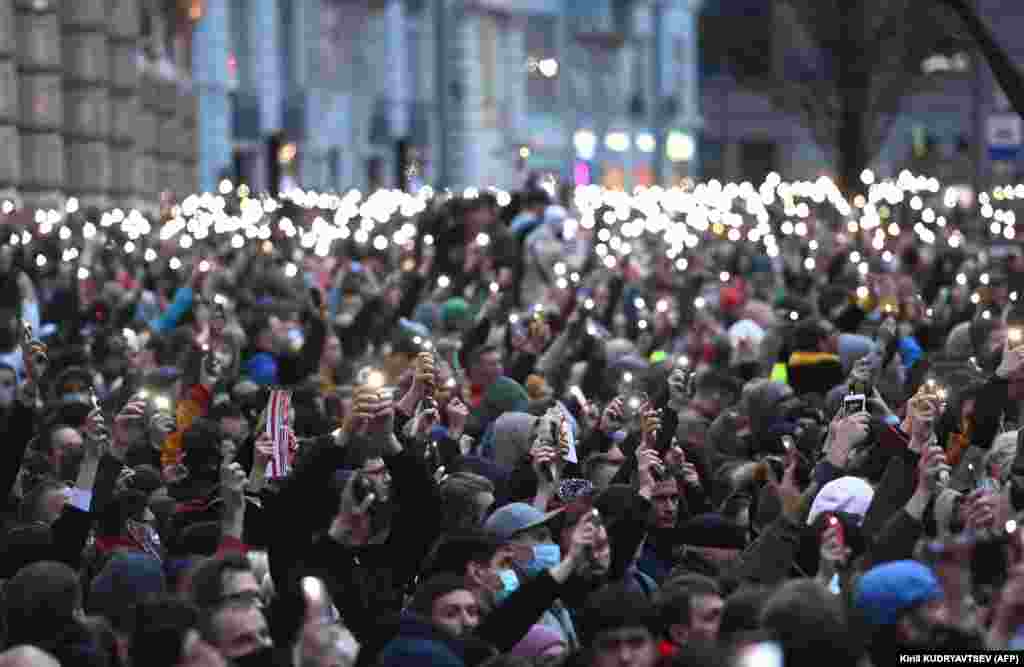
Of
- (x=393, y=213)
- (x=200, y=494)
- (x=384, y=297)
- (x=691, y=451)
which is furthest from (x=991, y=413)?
(x=393, y=213)

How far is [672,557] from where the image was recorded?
435 inches

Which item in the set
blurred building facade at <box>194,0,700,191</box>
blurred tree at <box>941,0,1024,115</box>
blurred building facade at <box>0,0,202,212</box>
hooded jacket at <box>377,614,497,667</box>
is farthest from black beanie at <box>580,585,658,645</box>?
blurred building facade at <box>194,0,700,191</box>

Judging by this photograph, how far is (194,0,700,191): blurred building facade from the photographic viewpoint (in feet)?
Answer: 182

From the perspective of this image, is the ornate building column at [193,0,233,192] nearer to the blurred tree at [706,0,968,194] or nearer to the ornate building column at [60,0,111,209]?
the blurred tree at [706,0,968,194]

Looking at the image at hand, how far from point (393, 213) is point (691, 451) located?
23.7 metres

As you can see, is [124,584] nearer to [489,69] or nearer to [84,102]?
[84,102]

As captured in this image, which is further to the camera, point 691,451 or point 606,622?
point 691,451

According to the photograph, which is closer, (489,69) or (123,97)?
(123,97)

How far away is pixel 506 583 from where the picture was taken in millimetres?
9984

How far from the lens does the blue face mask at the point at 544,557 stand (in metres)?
10.4

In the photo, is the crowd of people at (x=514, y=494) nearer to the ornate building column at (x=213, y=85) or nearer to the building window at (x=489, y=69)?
the ornate building column at (x=213, y=85)

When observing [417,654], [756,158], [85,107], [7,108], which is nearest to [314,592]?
[417,654]

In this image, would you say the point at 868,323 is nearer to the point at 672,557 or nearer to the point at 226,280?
the point at 226,280

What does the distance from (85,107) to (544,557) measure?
27.6 metres
